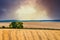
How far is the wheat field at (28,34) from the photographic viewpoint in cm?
72

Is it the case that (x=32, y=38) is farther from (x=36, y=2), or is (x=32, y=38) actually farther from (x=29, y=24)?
(x=36, y=2)

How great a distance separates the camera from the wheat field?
28.4 inches

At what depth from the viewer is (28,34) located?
2.50ft

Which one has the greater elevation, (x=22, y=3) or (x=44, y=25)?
(x=22, y=3)

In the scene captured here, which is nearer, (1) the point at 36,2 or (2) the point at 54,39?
(2) the point at 54,39

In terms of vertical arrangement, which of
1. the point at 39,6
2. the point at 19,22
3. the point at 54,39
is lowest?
the point at 54,39

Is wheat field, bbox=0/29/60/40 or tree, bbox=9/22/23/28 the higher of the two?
tree, bbox=9/22/23/28

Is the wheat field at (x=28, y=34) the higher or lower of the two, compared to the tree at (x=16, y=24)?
lower

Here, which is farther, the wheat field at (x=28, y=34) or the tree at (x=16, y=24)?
the tree at (x=16, y=24)

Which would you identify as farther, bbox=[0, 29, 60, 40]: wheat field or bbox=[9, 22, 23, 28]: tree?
bbox=[9, 22, 23, 28]: tree

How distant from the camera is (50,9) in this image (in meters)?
0.87

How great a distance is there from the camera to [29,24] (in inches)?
33.3

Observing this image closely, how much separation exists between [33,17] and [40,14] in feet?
0.20

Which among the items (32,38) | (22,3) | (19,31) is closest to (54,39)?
(32,38)
